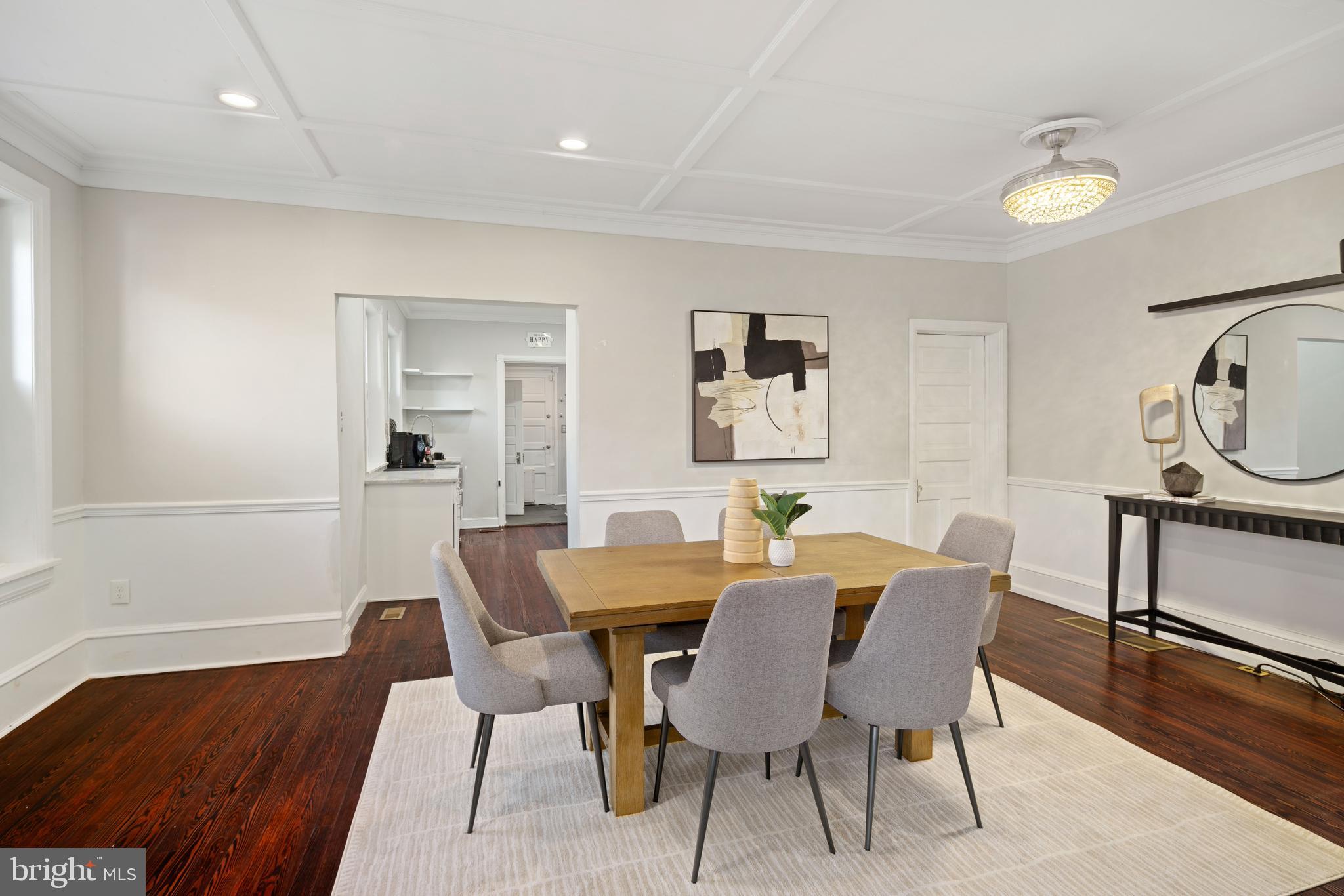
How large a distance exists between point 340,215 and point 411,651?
2453 millimetres

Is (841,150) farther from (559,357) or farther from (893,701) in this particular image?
(559,357)

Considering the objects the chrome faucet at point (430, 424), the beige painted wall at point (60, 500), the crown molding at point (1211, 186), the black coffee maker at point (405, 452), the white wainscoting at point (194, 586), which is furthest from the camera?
the chrome faucet at point (430, 424)

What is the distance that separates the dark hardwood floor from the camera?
2.10 m

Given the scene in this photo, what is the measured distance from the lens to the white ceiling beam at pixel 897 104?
104 inches

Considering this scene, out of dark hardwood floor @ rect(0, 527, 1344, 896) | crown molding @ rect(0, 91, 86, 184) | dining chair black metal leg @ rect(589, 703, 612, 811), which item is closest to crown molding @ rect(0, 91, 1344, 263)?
crown molding @ rect(0, 91, 86, 184)

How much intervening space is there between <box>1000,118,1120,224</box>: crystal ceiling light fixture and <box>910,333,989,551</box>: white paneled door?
6.25 ft

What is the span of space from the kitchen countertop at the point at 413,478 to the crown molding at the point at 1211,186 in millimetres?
4429

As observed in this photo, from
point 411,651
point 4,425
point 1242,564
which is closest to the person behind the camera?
point 4,425

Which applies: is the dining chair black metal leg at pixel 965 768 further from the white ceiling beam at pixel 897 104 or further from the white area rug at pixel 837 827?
the white ceiling beam at pixel 897 104

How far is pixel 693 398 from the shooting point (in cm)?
441

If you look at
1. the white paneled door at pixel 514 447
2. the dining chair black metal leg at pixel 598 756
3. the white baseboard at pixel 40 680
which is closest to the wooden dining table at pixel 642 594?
the dining chair black metal leg at pixel 598 756

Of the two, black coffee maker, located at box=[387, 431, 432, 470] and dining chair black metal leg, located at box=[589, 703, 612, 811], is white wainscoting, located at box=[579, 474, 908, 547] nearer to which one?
dining chair black metal leg, located at box=[589, 703, 612, 811]

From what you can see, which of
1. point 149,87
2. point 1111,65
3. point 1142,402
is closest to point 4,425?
point 149,87

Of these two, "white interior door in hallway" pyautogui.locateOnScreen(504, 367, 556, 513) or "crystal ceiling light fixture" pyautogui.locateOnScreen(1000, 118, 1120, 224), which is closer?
"crystal ceiling light fixture" pyautogui.locateOnScreen(1000, 118, 1120, 224)
